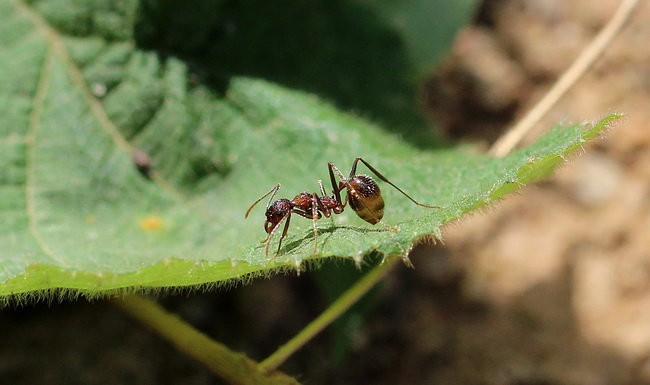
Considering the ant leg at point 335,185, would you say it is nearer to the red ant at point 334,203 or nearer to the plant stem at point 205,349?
the red ant at point 334,203

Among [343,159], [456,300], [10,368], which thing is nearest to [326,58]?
[343,159]

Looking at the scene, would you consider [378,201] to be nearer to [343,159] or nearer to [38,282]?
[343,159]

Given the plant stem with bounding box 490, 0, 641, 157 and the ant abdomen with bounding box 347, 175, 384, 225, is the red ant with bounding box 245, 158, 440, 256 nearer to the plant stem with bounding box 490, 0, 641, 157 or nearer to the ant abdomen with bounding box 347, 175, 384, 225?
the ant abdomen with bounding box 347, 175, 384, 225

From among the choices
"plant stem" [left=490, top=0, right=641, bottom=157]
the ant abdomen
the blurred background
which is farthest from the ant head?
"plant stem" [left=490, top=0, right=641, bottom=157]

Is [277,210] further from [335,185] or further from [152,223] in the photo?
[152,223]

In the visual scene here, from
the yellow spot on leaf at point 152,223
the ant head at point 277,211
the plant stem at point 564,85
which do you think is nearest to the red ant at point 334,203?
the ant head at point 277,211
